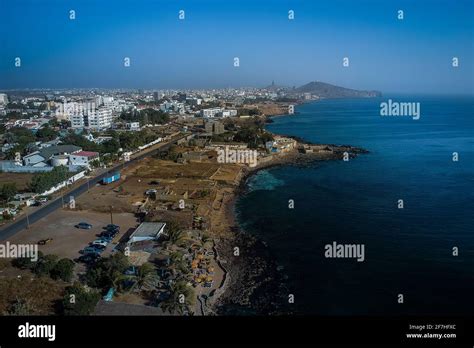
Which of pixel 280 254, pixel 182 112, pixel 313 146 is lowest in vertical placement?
pixel 280 254

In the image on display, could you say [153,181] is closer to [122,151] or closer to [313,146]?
[122,151]

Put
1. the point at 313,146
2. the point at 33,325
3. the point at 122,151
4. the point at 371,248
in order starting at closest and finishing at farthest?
the point at 33,325, the point at 371,248, the point at 122,151, the point at 313,146

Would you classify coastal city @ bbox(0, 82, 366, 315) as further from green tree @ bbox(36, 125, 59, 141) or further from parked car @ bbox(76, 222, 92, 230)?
green tree @ bbox(36, 125, 59, 141)

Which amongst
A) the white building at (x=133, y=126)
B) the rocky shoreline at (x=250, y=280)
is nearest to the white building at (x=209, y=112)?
the white building at (x=133, y=126)

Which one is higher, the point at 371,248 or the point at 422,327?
the point at 422,327

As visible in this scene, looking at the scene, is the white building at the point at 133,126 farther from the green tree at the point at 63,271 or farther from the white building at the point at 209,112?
the green tree at the point at 63,271

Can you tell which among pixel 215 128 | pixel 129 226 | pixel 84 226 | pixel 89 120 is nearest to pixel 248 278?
pixel 129 226

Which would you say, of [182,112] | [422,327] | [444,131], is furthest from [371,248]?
[182,112]
